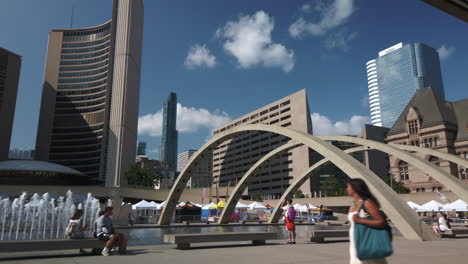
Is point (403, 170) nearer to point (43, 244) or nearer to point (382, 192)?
point (382, 192)

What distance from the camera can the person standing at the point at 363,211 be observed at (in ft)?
12.9

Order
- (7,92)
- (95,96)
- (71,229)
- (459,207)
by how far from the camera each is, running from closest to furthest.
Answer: (71,229)
(459,207)
(7,92)
(95,96)

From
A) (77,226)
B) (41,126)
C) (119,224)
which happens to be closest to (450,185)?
(77,226)

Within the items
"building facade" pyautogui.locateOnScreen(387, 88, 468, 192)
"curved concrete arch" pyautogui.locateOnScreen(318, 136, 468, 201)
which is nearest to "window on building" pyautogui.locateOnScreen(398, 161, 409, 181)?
"building facade" pyautogui.locateOnScreen(387, 88, 468, 192)

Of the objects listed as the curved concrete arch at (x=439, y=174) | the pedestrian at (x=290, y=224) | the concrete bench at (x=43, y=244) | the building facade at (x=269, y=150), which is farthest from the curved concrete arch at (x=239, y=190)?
the building facade at (x=269, y=150)

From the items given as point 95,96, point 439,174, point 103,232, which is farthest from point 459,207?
point 95,96

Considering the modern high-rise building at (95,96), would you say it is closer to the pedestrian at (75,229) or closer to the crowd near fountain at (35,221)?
the crowd near fountain at (35,221)

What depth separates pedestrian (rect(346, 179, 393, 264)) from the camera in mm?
3850

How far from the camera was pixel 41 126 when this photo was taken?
11575 centimetres

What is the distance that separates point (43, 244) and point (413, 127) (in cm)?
7373

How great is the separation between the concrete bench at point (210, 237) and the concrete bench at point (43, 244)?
238 cm

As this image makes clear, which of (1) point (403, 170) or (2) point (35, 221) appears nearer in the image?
(2) point (35, 221)

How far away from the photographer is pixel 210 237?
1107 centimetres

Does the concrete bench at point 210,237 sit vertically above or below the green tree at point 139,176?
below
